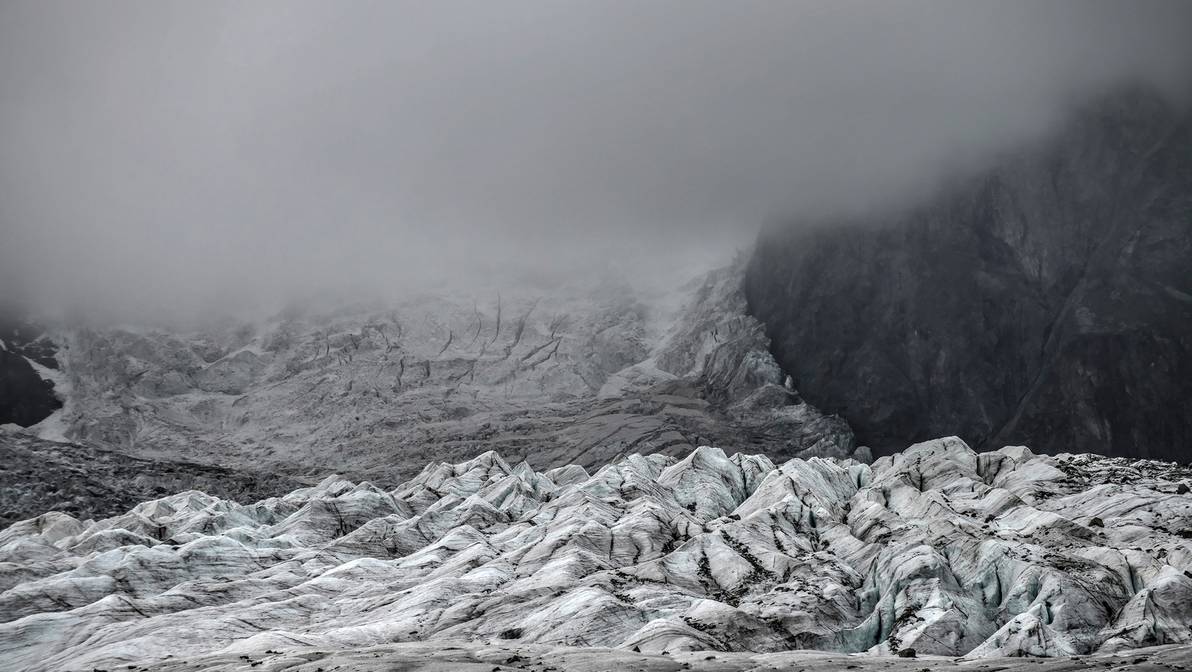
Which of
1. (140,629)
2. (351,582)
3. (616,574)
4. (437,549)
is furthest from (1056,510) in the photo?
(140,629)

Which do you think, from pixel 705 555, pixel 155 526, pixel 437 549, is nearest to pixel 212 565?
pixel 437 549

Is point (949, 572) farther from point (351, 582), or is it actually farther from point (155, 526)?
point (155, 526)

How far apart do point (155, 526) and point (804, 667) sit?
111m

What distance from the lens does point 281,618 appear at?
286ft

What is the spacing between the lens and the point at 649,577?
92.1 metres

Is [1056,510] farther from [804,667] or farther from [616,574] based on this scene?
[804,667]

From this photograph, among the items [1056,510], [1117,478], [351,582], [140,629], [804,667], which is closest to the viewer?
[804,667]

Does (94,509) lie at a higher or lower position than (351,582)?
lower

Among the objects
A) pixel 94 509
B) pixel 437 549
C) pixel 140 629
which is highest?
pixel 140 629

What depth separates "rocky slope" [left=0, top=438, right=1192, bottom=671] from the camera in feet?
240

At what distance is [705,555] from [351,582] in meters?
39.0

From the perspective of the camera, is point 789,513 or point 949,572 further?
point 789,513

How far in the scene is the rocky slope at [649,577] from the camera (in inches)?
2884

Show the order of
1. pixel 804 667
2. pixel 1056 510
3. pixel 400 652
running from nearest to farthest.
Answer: pixel 804 667 < pixel 400 652 < pixel 1056 510
